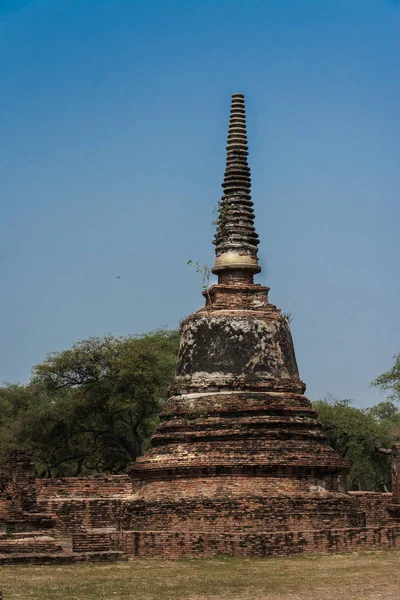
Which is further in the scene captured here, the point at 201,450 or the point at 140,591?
the point at 201,450

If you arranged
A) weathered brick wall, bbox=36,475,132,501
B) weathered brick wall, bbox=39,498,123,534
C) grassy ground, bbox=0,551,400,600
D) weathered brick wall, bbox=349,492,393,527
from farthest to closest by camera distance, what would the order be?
weathered brick wall, bbox=349,492,393,527 → weathered brick wall, bbox=36,475,132,501 → weathered brick wall, bbox=39,498,123,534 → grassy ground, bbox=0,551,400,600

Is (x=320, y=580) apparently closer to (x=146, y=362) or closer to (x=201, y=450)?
(x=201, y=450)

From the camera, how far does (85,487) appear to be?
30.4 m

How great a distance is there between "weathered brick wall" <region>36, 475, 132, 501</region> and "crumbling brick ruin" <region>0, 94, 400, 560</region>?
0.07 metres

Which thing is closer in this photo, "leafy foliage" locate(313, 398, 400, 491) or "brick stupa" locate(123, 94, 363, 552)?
"brick stupa" locate(123, 94, 363, 552)

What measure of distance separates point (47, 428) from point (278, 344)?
19392 millimetres

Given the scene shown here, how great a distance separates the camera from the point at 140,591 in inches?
711

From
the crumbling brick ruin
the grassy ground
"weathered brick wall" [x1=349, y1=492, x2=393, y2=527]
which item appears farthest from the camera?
"weathered brick wall" [x1=349, y1=492, x2=393, y2=527]

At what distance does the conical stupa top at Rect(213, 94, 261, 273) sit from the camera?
29.3m

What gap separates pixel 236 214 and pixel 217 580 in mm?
11909

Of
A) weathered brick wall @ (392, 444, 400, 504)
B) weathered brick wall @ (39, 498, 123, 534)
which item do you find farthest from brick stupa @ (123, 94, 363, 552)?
weathered brick wall @ (392, 444, 400, 504)

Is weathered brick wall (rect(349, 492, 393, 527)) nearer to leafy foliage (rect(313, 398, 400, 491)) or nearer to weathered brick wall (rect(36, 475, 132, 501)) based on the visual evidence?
weathered brick wall (rect(36, 475, 132, 501))

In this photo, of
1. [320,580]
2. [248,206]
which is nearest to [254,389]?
[248,206]

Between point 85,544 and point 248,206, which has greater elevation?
point 248,206
